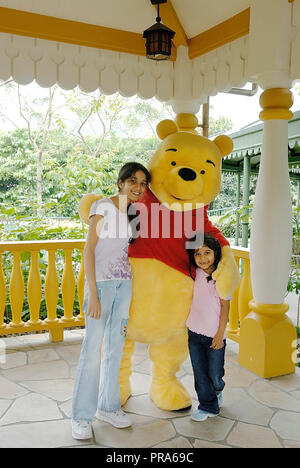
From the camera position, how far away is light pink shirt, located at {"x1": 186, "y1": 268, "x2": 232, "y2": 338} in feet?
8.11

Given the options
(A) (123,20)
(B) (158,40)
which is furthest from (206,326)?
(A) (123,20)

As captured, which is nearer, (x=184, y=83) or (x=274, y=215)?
(x=274, y=215)

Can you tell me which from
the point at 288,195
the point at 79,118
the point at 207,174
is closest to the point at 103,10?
the point at 207,174

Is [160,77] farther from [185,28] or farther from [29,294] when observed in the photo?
[29,294]

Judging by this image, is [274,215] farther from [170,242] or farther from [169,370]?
[169,370]

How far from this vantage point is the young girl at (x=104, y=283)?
2.27 metres

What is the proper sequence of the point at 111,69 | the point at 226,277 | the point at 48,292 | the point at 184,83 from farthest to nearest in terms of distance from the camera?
1. the point at 48,292
2. the point at 184,83
3. the point at 111,69
4. the point at 226,277

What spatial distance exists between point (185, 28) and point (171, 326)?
2.64 metres

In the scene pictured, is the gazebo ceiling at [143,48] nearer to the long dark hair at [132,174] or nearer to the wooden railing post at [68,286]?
the long dark hair at [132,174]

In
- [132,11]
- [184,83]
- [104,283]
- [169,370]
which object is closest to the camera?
[104,283]

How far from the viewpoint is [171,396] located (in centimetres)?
265

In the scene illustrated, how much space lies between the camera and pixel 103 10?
3.40 metres

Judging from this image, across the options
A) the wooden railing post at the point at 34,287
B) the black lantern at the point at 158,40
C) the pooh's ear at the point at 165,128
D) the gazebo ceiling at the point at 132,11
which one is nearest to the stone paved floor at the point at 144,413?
the wooden railing post at the point at 34,287

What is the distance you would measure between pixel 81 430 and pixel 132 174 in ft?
4.69
